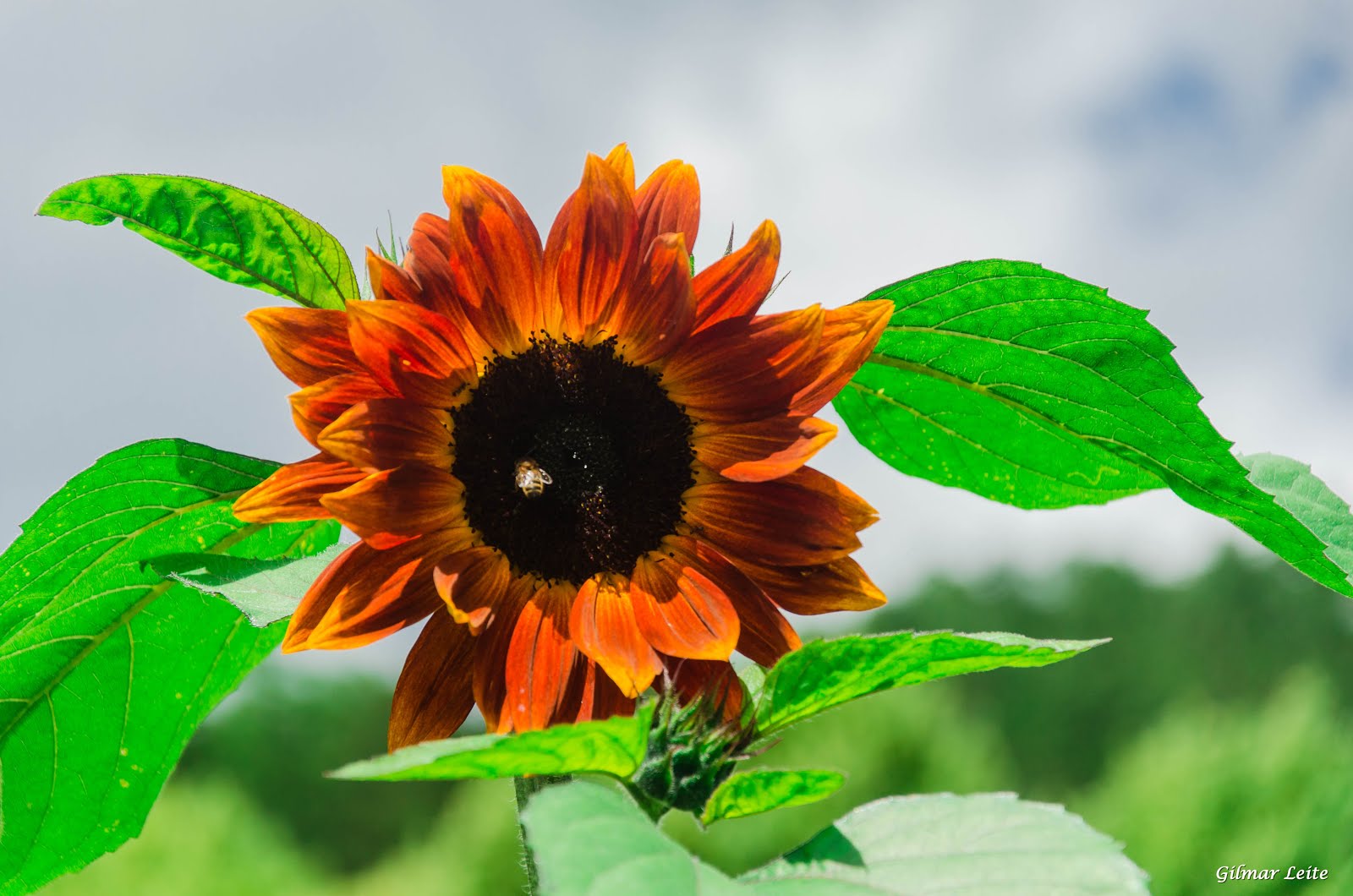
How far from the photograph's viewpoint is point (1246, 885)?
7.93m

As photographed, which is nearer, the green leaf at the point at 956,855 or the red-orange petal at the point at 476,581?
the green leaf at the point at 956,855

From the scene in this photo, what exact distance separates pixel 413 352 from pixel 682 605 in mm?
148

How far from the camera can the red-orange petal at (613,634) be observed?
42 cm

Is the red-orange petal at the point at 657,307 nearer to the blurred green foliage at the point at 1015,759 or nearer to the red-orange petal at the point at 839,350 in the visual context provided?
the red-orange petal at the point at 839,350

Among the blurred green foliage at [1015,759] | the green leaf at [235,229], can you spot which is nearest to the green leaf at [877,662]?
the green leaf at [235,229]

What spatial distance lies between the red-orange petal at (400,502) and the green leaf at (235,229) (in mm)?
108

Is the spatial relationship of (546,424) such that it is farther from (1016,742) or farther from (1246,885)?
(1016,742)

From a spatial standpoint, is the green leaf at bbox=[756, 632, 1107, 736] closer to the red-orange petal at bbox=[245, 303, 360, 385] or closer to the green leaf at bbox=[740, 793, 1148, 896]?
the green leaf at bbox=[740, 793, 1148, 896]

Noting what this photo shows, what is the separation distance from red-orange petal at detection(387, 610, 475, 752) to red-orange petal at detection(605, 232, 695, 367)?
0.45 ft

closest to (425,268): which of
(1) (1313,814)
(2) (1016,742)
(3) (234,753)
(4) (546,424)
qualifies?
(4) (546,424)

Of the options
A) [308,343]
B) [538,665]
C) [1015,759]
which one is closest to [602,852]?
[538,665]

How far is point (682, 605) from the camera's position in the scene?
46 cm

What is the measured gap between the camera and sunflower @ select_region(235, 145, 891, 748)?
43cm

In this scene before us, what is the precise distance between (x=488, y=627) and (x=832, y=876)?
0.56 ft
